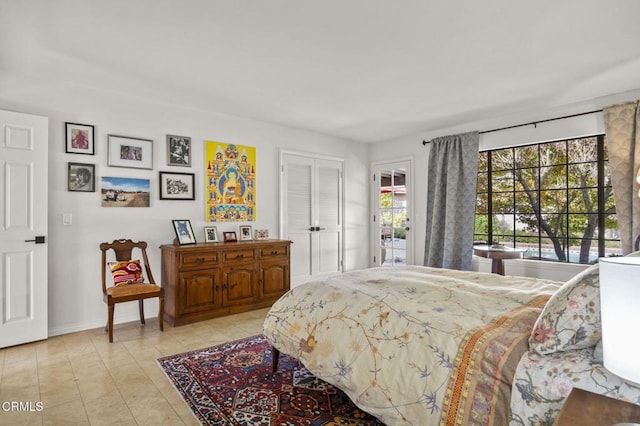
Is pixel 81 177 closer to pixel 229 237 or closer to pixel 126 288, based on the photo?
pixel 126 288

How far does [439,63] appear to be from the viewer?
3006 millimetres

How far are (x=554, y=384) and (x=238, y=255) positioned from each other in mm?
3435

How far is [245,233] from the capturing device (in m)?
4.63

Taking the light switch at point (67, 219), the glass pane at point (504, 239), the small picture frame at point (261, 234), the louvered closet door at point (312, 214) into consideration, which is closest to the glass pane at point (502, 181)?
the glass pane at point (504, 239)

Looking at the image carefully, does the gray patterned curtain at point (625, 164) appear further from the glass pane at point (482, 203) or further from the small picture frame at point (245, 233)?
the small picture frame at point (245, 233)

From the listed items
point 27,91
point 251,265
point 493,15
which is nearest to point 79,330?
point 251,265

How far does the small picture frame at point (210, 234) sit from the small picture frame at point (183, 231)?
15cm

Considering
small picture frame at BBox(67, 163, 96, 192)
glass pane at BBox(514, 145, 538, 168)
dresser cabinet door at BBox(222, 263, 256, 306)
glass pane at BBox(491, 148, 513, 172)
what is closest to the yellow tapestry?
dresser cabinet door at BBox(222, 263, 256, 306)

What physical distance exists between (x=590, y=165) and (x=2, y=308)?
20.1ft

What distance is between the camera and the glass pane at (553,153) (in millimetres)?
4230

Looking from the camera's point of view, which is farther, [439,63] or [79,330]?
[79,330]

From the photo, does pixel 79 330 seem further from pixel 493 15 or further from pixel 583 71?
pixel 583 71

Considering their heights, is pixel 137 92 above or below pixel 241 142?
above

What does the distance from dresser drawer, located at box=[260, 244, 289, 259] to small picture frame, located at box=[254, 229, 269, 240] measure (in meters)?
0.37
